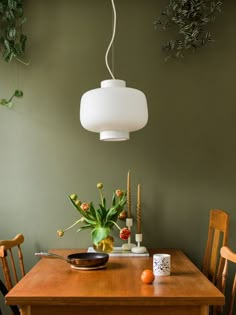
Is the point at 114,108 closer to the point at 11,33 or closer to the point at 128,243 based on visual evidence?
the point at 128,243

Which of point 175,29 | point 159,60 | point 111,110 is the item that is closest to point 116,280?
point 111,110

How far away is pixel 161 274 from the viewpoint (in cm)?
210

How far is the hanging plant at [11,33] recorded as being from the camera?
2.84 metres

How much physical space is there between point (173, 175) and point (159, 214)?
28 cm

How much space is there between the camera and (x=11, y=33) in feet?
9.28

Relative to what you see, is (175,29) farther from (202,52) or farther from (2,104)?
(2,104)

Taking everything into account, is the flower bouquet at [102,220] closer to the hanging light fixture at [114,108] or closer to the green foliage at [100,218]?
the green foliage at [100,218]

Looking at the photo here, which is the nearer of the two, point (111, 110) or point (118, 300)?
point (118, 300)

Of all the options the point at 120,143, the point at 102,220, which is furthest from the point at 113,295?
the point at 120,143

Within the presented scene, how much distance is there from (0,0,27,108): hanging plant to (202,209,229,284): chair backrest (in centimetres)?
152

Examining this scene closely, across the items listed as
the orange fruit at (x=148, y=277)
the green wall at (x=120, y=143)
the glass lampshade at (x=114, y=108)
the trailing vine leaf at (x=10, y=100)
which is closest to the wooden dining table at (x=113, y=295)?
the orange fruit at (x=148, y=277)

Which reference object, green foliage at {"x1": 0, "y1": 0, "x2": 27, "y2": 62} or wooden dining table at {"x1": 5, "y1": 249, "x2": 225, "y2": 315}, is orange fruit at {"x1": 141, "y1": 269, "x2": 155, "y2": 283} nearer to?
wooden dining table at {"x1": 5, "y1": 249, "x2": 225, "y2": 315}

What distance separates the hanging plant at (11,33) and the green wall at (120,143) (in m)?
0.05

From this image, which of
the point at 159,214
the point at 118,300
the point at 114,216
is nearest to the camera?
the point at 118,300
